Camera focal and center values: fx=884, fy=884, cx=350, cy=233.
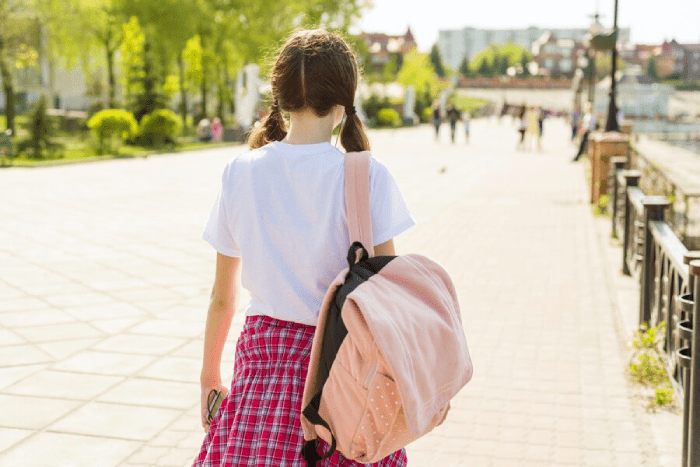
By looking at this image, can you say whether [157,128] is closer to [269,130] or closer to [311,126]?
[269,130]

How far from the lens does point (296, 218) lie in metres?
2.17

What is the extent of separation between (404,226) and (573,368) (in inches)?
157

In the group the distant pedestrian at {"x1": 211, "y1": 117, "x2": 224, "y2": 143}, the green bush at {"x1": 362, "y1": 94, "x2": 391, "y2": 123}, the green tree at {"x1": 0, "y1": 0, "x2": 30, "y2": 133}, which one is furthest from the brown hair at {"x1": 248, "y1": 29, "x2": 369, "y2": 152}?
the green bush at {"x1": 362, "y1": 94, "x2": 391, "y2": 123}

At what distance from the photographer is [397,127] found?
5859 centimetres

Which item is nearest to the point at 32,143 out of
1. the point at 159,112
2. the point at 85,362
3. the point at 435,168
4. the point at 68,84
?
the point at 159,112

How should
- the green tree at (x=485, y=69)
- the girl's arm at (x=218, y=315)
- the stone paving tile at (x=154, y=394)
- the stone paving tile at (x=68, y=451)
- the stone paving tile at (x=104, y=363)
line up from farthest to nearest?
the green tree at (x=485, y=69), the stone paving tile at (x=104, y=363), the stone paving tile at (x=154, y=394), the stone paving tile at (x=68, y=451), the girl's arm at (x=218, y=315)

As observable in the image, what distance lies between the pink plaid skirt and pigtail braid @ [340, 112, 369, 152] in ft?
1.54

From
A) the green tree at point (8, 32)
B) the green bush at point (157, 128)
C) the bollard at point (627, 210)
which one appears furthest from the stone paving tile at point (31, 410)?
the green tree at point (8, 32)

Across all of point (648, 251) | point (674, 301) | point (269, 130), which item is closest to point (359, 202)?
point (269, 130)

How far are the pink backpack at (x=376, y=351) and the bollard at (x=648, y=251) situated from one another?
14.0ft

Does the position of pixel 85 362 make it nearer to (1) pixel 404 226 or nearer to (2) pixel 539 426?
(2) pixel 539 426

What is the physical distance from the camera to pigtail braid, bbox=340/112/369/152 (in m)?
2.24

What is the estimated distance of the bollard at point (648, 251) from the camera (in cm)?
Result: 600

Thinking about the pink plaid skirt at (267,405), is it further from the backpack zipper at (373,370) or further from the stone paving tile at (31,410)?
the stone paving tile at (31,410)
